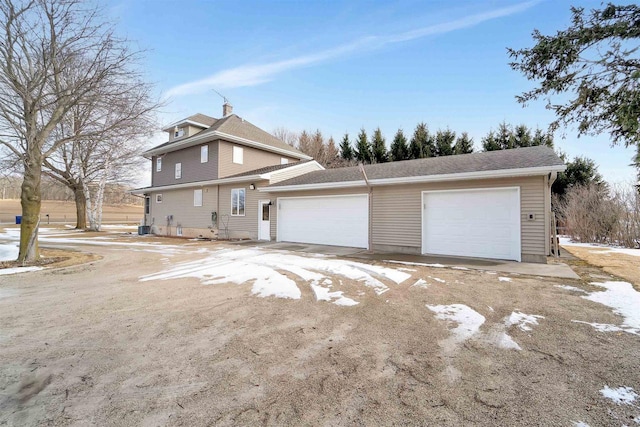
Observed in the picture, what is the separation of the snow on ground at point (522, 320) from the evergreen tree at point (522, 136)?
69.6 feet

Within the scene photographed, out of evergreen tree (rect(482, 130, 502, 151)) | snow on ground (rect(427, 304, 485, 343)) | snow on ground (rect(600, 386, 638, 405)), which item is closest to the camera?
snow on ground (rect(600, 386, 638, 405))

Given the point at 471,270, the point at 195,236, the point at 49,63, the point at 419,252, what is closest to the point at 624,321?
the point at 471,270

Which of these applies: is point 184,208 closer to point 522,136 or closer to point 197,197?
point 197,197

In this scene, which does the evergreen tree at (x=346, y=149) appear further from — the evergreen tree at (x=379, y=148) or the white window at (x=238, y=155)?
the white window at (x=238, y=155)

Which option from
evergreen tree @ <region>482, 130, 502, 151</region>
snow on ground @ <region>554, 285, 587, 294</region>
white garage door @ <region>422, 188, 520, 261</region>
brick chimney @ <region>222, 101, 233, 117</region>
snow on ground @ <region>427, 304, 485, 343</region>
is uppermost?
brick chimney @ <region>222, 101, 233, 117</region>

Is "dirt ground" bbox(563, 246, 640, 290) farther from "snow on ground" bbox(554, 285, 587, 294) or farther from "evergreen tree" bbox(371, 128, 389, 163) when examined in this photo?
"evergreen tree" bbox(371, 128, 389, 163)

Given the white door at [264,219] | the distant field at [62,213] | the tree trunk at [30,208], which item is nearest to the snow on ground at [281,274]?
the tree trunk at [30,208]

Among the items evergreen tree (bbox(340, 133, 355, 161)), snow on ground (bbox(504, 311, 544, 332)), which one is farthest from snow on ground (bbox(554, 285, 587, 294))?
evergreen tree (bbox(340, 133, 355, 161))

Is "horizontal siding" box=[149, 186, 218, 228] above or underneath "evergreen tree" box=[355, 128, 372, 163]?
underneath

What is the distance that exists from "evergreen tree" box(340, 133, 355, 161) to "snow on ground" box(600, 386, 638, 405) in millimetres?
25869

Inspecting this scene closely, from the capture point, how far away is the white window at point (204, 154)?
53.9 feet

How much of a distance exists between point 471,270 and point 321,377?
567 centimetres

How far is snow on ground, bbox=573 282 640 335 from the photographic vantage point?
11.4 ft

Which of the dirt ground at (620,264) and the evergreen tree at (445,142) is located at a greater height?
the evergreen tree at (445,142)
